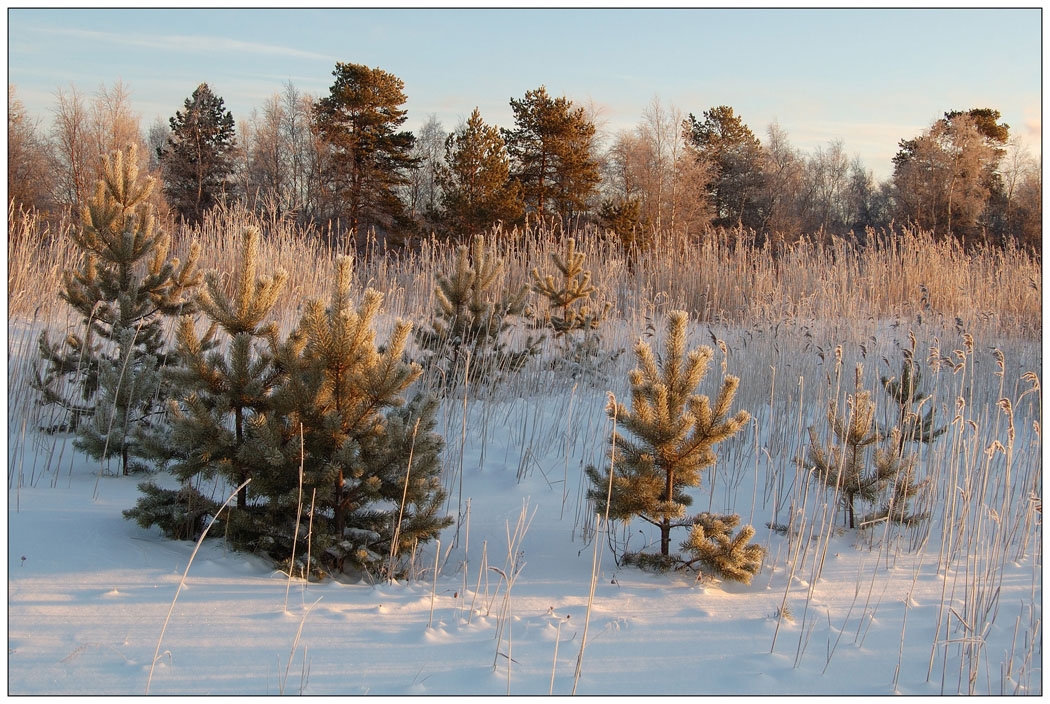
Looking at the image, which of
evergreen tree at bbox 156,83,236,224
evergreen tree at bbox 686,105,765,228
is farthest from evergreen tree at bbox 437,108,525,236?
evergreen tree at bbox 686,105,765,228

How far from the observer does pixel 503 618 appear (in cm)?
226

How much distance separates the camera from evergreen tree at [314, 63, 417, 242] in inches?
970

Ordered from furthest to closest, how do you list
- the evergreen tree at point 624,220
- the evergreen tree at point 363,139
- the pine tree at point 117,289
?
the evergreen tree at point 363,139
the evergreen tree at point 624,220
the pine tree at point 117,289

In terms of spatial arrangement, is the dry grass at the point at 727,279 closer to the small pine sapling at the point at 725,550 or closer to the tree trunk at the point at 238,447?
the tree trunk at the point at 238,447

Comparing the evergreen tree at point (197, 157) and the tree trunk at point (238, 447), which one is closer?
the tree trunk at point (238, 447)

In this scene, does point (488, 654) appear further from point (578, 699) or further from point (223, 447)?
point (223, 447)

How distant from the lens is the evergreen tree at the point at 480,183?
72.3ft

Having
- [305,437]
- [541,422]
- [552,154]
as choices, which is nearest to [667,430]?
[305,437]

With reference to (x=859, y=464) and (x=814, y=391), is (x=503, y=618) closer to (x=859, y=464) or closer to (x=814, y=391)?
(x=859, y=464)

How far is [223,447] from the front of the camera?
2.91 m

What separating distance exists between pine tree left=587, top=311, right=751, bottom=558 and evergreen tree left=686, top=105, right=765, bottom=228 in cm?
3309

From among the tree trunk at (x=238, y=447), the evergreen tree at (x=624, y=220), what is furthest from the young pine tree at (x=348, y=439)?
the evergreen tree at (x=624, y=220)

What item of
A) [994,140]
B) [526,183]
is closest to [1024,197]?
[994,140]

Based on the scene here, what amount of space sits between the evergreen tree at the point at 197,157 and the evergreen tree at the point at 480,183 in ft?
32.9
